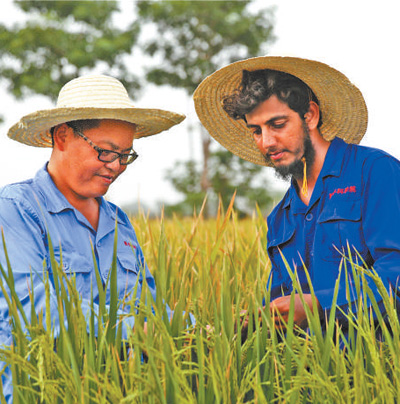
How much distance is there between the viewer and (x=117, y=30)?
53.2ft

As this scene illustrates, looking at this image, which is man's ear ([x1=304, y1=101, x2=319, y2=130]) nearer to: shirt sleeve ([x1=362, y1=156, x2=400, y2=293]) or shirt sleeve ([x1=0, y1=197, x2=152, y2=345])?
shirt sleeve ([x1=362, y1=156, x2=400, y2=293])

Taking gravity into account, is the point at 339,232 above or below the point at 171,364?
above

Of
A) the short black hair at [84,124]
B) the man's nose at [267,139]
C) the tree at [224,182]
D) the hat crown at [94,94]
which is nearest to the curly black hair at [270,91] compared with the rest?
the man's nose at [267,139]

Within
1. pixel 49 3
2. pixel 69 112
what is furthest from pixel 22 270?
pixel 49 3

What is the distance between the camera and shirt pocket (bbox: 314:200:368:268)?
172 cm

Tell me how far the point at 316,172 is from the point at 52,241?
3.29 ft

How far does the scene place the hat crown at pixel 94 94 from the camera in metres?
1.95

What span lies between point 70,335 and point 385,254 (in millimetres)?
978

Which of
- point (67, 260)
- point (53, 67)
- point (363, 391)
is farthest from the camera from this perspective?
point (53, 67)

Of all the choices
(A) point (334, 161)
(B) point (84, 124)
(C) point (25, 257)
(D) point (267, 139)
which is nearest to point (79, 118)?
(B) point (84, 124)

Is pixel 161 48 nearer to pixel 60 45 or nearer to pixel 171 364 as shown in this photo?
pixel 60 45

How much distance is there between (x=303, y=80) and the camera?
2000mm

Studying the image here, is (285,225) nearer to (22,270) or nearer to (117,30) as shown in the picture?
(22,270)

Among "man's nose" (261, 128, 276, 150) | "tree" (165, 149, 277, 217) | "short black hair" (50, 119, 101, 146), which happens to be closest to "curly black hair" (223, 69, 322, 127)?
"man's nose" (261, 128, 276, 150)
